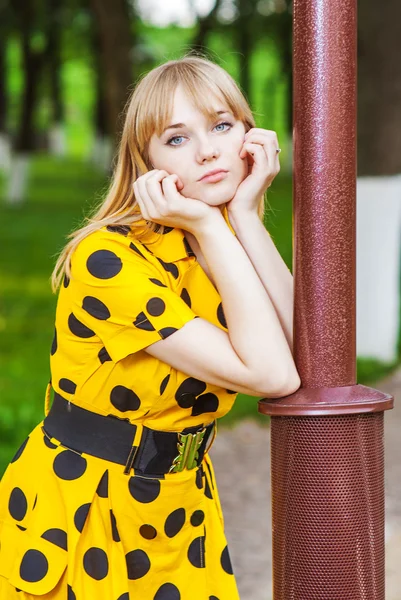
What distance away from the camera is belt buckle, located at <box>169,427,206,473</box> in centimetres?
242

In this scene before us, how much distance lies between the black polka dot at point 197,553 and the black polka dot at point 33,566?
343 mm

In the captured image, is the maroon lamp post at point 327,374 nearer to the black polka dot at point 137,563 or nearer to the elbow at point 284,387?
the elbow at point 284,387

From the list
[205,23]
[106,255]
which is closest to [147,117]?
[106,255]

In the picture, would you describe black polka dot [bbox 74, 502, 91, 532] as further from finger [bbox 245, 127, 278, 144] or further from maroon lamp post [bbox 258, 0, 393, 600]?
finger [bbox 245, 127, 278, 144]

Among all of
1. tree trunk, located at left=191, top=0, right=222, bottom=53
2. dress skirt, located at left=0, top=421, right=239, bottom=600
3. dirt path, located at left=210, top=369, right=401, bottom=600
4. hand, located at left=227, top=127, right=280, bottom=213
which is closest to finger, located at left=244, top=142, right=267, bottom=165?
hand, located at left=227, top=127, right=280, bottom=213

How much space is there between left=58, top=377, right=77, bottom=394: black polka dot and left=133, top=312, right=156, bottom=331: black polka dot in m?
0.24

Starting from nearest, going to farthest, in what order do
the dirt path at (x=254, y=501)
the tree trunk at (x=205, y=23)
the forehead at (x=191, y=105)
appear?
the forehead at (x=191, y=105), the dirt path at (x=254, y=501), the tree trunk at (x=205, y=23)

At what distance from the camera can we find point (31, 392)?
7270 mm

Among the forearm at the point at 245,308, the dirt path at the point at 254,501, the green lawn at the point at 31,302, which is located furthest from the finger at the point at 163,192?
the dirt path at the point at 254,501

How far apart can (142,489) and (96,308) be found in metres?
0.42

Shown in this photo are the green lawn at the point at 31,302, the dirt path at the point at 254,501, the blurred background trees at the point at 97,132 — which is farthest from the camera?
the blurred background trees at the point at 97,132

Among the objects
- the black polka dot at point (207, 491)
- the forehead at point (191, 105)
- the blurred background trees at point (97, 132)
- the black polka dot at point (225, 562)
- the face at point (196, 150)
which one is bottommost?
the black polka dot at point (225, 562)

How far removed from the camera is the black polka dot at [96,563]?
2387 mm

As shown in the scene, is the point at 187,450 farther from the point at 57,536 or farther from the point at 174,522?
the point at 57,536
